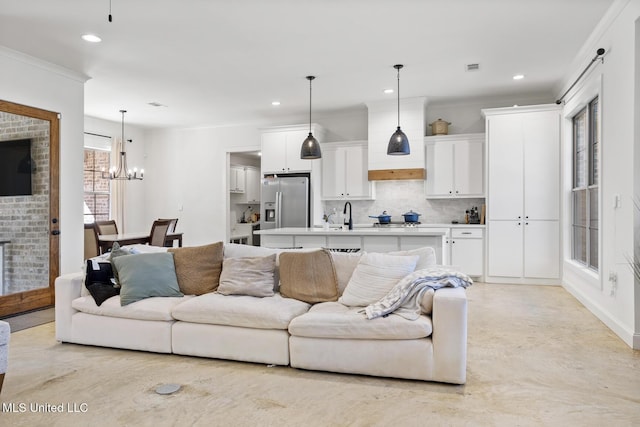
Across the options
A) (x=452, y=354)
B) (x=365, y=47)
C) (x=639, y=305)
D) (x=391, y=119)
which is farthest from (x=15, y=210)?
(x=639, y=305)

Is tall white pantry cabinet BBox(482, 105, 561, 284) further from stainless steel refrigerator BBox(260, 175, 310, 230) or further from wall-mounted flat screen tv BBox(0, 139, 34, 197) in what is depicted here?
wall-mounted flat screen tv BBox(0, 139, 34, 197)

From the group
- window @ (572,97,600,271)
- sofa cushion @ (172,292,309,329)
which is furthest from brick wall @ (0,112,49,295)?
window @ (572,97,600,271)

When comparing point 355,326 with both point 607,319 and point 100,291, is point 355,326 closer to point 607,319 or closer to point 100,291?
point 100,291

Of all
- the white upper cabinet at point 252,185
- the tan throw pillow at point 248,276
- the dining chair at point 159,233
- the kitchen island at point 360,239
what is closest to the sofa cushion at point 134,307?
the tan throw pillow at point 248,276

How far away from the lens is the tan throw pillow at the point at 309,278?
3283 mm

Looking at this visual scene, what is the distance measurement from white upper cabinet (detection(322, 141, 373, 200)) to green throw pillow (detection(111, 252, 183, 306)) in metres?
3.93

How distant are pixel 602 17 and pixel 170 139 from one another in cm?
726

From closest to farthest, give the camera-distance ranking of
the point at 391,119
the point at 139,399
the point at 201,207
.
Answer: the point at 139,399
the point at 391,119
the point at 201,207

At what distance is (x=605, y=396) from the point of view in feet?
8.18

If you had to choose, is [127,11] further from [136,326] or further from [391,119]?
[391,119]

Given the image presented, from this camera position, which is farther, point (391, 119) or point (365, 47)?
point (391, 119)

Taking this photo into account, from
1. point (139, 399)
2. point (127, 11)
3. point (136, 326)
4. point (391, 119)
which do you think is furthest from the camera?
point (391, 119)

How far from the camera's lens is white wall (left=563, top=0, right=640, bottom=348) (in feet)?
10.9

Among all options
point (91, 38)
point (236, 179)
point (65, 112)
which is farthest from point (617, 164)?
point (236, 179)
